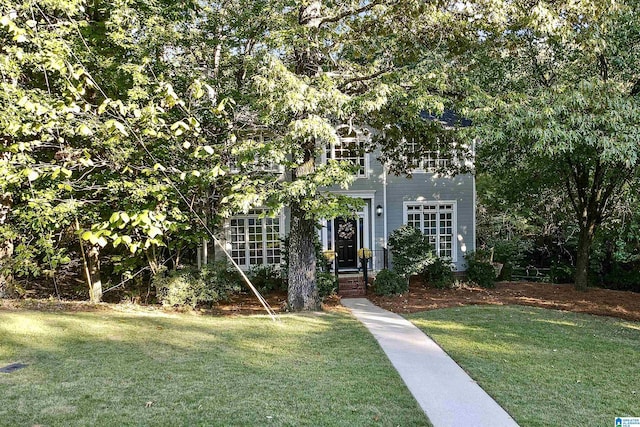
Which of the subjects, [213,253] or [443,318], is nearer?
[443,318]

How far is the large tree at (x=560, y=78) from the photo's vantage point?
25.6 ft

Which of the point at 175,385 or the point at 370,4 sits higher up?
the point at 370,4

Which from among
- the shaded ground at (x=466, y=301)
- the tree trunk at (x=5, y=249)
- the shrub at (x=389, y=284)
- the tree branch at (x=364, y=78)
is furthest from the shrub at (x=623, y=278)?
the tree trunk at (x=5, y=249)

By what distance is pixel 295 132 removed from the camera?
767cm

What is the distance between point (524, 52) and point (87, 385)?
10.7 m

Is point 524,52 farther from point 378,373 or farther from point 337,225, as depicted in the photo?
point 378,373

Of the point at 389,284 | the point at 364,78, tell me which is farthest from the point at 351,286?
the point at 364,78

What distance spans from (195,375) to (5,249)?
840cm

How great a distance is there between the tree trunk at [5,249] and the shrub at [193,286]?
3421mm

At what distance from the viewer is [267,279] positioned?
1383 centimetres

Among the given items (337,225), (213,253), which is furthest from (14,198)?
(337,225)

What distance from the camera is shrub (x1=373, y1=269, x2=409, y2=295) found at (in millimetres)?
12602

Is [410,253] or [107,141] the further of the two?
[410,253]

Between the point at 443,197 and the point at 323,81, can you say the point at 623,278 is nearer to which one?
the point at 443,197
